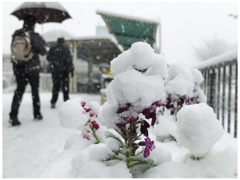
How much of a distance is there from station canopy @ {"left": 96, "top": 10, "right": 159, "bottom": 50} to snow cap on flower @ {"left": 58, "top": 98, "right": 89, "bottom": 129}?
14.4 ft

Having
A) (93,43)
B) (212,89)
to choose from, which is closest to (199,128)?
(212,89)

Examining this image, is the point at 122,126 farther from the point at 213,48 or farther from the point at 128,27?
the point at 213,48

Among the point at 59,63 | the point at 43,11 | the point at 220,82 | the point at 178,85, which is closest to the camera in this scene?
the point at 178,85

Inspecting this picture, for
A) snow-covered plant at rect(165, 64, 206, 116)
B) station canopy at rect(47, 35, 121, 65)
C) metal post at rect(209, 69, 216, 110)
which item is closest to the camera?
snow-covered plant at rect(165, 64, 206, 116)

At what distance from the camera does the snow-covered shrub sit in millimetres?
688

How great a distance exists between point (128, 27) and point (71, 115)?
5.56m

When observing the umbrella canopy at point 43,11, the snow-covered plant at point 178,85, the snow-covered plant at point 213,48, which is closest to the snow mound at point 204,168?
the snow-covered plant at point 178,85

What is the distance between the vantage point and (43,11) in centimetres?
442

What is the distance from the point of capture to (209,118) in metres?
0.70

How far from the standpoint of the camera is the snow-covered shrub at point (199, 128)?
688 millimetres

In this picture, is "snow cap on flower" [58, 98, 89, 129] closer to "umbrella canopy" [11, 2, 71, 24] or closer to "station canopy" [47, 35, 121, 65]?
"umbrella canopy" [11, 2, 71, 24]

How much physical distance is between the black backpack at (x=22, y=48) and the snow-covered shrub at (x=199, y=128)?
306 cm

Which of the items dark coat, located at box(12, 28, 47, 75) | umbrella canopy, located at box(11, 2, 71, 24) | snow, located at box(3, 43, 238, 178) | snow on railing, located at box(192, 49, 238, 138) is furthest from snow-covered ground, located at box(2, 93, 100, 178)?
umbrella canopy, located at box(11, 2, 71, 24)

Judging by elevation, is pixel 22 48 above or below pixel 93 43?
below
